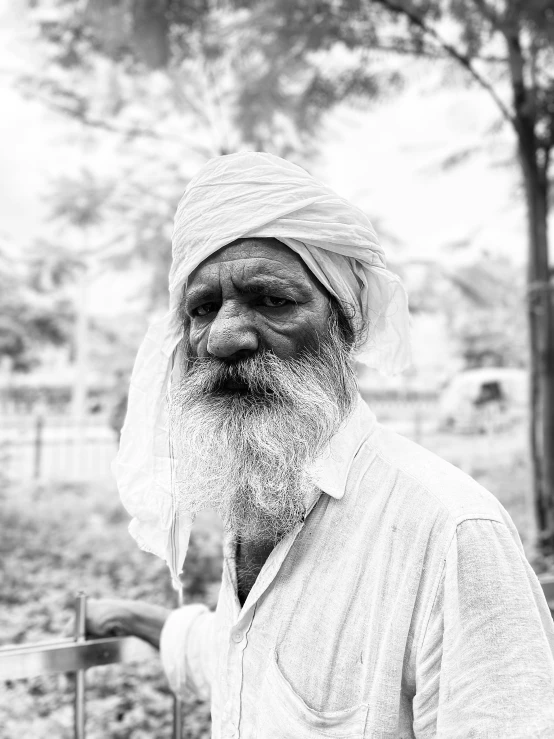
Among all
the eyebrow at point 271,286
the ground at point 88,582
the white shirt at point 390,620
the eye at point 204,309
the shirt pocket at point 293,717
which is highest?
the eyebrow at point 271,286

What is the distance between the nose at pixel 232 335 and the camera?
1.46 metres

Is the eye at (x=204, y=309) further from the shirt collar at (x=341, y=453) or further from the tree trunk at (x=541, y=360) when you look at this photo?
the tree trunk at (x=541, y=360)

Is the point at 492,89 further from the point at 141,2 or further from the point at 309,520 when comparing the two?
the point at 309,520

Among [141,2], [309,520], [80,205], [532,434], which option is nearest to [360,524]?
[309,520]

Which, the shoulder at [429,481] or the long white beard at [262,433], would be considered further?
the long white beard at [262,433]

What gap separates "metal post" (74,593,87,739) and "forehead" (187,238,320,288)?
3.83ft

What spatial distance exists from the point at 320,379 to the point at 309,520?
344 millimetres

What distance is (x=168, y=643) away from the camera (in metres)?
1.98

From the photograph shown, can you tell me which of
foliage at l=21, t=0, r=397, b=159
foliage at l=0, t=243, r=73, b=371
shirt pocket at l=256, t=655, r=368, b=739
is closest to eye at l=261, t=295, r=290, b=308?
shirt pocket at l=256, t=655, r=368, b=739

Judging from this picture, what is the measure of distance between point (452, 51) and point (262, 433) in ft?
13.2

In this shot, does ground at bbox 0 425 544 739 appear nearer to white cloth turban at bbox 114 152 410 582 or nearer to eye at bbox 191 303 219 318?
white cloth turban at bbox 114 152 410 582

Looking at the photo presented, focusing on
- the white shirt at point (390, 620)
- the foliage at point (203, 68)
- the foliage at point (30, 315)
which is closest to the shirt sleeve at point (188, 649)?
the white shirt at point (390, 620)

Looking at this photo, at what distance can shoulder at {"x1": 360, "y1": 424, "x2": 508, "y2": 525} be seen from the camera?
3.88 ft

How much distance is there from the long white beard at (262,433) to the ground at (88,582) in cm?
268
